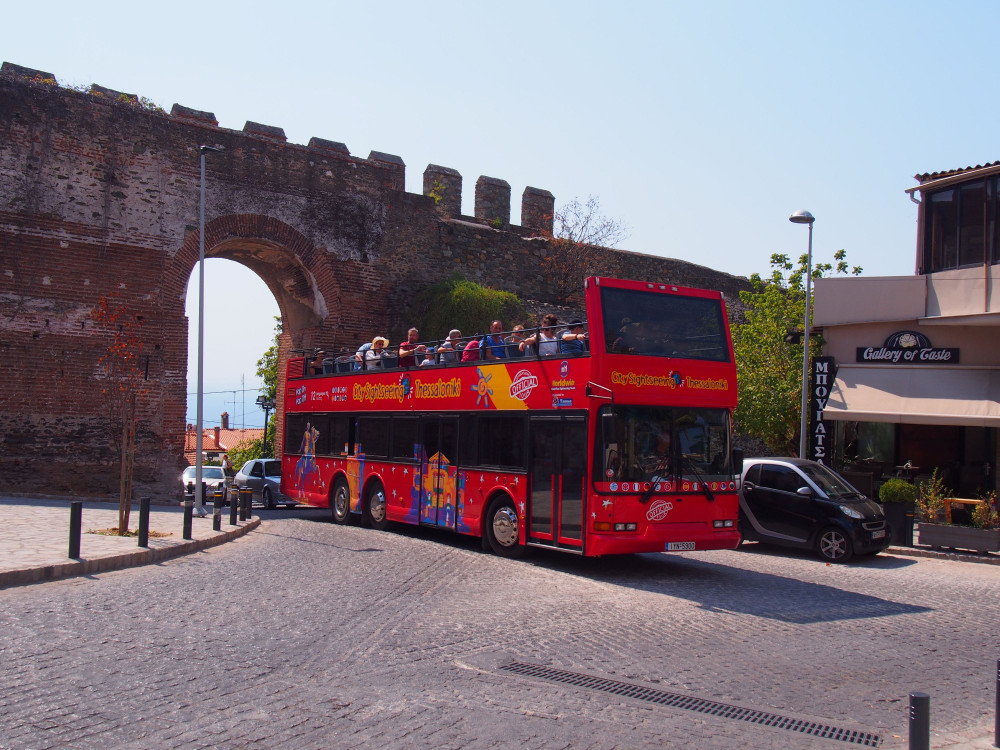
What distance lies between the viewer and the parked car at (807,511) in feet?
45.3

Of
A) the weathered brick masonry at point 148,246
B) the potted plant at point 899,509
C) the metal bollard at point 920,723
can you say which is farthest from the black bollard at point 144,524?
the potted plant at point 899,509

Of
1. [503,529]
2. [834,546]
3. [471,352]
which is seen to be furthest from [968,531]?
[471,352]

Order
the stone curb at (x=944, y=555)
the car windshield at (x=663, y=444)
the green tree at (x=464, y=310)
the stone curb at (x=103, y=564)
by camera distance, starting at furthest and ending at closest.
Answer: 1. the green tree at (x=464, y=310)
2. the stone curb at (x=944, y=555)
3. the car windshield at (x=663, y=444)
4. the stone curb at (x=103, y=564)

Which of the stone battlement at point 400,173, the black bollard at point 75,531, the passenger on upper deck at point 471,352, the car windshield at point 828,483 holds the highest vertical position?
the stone battlement at point 400,173

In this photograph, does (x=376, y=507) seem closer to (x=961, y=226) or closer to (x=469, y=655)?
(x=469, y=655)

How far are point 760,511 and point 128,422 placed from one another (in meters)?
9.86

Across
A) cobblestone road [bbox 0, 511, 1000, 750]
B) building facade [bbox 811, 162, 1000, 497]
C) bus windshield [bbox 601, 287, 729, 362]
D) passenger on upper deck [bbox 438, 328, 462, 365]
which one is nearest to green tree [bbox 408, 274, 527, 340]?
building facade [bbox 811, 162, 1000, 497]

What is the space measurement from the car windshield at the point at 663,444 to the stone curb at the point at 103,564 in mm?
5784

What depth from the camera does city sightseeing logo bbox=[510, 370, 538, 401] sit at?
12.8m

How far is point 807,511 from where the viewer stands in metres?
14.2

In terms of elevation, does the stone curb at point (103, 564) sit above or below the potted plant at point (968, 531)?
below

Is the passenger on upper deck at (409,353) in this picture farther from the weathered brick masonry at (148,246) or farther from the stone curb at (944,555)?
the weathered brick masonry at (148,246)

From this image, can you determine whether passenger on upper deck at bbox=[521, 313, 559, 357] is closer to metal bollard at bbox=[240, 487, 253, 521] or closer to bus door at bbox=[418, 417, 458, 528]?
bus door at bbox=[418, 417, 458, 528]

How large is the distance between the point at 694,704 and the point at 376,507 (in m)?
11.7
